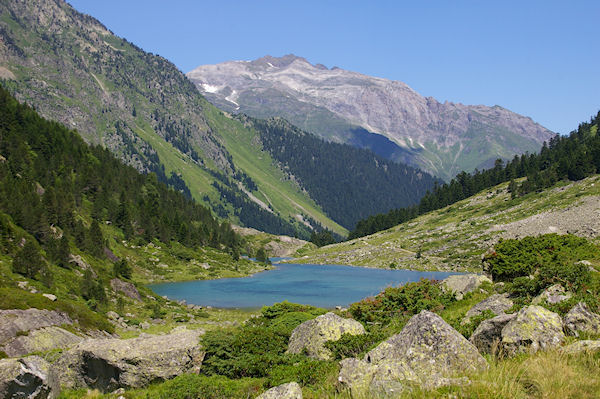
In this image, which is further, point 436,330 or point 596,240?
point 596,240

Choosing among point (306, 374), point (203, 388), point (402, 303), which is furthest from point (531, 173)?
point (203, 388)

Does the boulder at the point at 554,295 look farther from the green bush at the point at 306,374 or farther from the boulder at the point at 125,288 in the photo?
the boulder at the point at 125,288

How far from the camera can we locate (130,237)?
88688 millimetres

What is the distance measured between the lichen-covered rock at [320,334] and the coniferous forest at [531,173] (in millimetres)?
135147

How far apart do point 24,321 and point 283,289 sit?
2475 inches

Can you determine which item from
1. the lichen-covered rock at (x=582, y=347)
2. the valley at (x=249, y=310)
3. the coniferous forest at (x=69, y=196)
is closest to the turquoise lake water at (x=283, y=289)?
the valley at (x=249, y=310)

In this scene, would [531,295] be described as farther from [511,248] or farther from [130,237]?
[130,237]

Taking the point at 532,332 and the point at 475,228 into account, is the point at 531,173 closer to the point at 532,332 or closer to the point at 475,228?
the point at 475,228

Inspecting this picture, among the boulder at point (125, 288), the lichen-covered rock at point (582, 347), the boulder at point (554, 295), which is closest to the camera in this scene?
the lichen-covered rock at point (582, 347)

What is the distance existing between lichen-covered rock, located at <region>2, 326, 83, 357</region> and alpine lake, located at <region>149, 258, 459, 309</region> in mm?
37424

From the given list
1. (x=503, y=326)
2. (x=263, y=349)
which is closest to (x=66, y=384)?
(x=263, y=349)

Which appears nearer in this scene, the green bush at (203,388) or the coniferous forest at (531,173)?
the green bush at (203,388)

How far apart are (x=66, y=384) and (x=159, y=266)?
7276 cm

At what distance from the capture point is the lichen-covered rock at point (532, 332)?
1159cm
